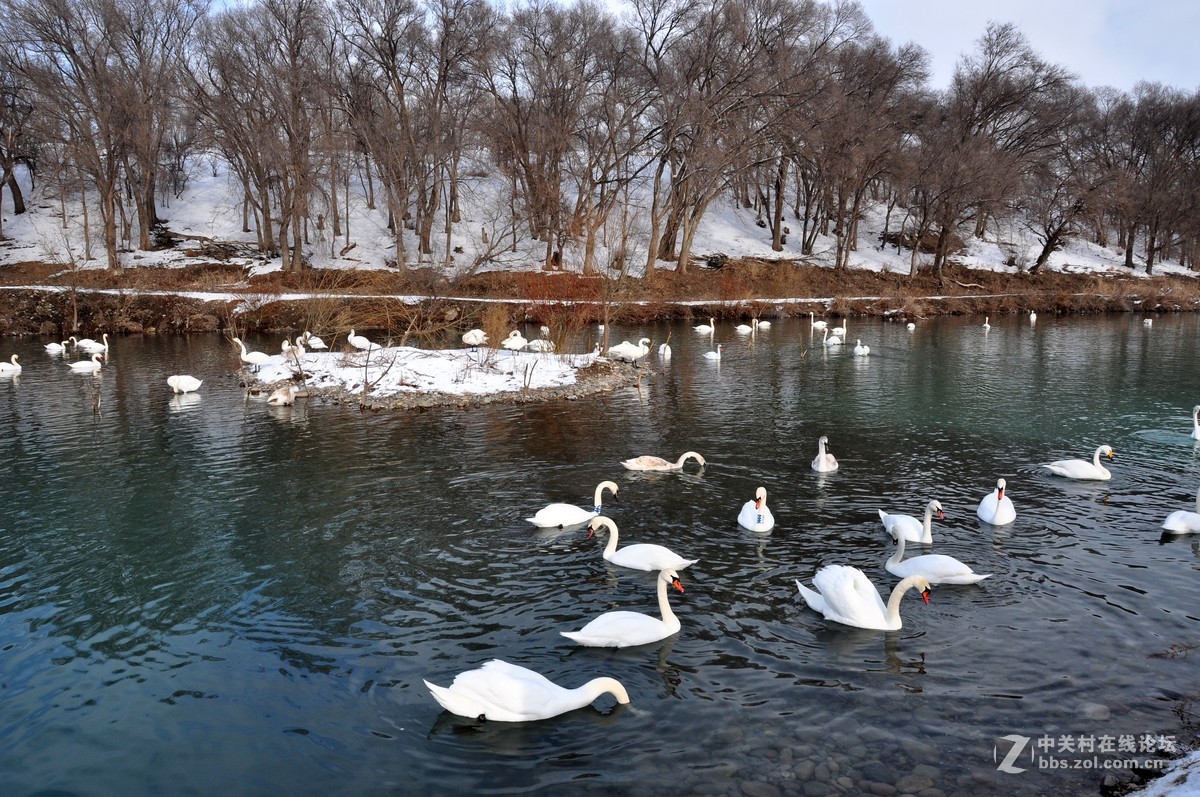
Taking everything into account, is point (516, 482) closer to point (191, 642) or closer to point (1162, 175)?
point (191, 642)

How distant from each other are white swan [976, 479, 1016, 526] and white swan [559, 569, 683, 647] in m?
5.39

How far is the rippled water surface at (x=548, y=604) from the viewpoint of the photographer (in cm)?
564

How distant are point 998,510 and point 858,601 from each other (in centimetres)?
395

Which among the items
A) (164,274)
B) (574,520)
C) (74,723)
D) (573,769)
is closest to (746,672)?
(573,769)

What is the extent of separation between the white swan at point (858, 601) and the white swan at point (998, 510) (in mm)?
3397

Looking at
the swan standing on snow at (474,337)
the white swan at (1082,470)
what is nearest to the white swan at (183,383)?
the swan standing on snow at (474,337)

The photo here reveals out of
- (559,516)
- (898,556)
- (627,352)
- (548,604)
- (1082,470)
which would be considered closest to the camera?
(548,604)

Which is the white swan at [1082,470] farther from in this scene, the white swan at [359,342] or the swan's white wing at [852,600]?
the white swan at [359,342]

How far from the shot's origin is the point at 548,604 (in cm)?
796

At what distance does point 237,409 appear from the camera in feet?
59.2

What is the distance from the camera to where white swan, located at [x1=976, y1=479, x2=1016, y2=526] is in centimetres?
1005

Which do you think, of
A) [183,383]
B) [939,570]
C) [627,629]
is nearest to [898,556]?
[939,570]

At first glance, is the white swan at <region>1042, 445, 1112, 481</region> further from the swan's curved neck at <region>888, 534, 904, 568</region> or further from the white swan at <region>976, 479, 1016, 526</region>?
the swan's curved neck at <region>888, 534, 904, 568</region>

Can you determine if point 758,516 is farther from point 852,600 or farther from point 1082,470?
point 1082,470
